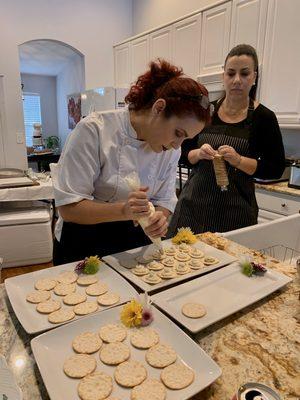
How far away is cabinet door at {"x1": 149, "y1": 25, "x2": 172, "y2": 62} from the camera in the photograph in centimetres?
340

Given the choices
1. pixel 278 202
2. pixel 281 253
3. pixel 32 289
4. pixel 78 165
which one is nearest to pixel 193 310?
pixel 32 289

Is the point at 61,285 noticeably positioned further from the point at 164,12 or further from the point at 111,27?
the point at 111,27

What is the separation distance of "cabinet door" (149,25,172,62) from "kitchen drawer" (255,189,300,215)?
1.91m

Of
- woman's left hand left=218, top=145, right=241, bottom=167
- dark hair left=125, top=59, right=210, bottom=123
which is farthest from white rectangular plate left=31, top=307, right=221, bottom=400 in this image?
woman's left hand left=218, top=145, right=241, bottom=167

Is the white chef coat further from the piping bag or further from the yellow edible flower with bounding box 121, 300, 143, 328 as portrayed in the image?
the yellow edible flower with bounding box 121, 300, 143, 328

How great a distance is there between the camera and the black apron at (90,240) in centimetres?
112

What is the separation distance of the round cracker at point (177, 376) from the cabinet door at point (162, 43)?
10.9 ft

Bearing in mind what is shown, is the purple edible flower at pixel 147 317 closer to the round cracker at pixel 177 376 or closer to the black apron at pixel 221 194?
the round cracker at pixel 177 376

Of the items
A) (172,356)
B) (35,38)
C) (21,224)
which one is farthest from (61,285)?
(35,38)

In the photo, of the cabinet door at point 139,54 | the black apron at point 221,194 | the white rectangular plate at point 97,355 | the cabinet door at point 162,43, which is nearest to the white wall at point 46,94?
the cabinet door at point 139,54

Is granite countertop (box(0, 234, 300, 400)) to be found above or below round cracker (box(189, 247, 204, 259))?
below

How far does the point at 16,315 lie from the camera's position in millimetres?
709

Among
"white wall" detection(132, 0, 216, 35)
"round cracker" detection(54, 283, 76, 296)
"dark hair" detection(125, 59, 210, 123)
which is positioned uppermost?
"white wall" detection(132, 0, 216, 35)

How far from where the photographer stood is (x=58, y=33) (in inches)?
155
